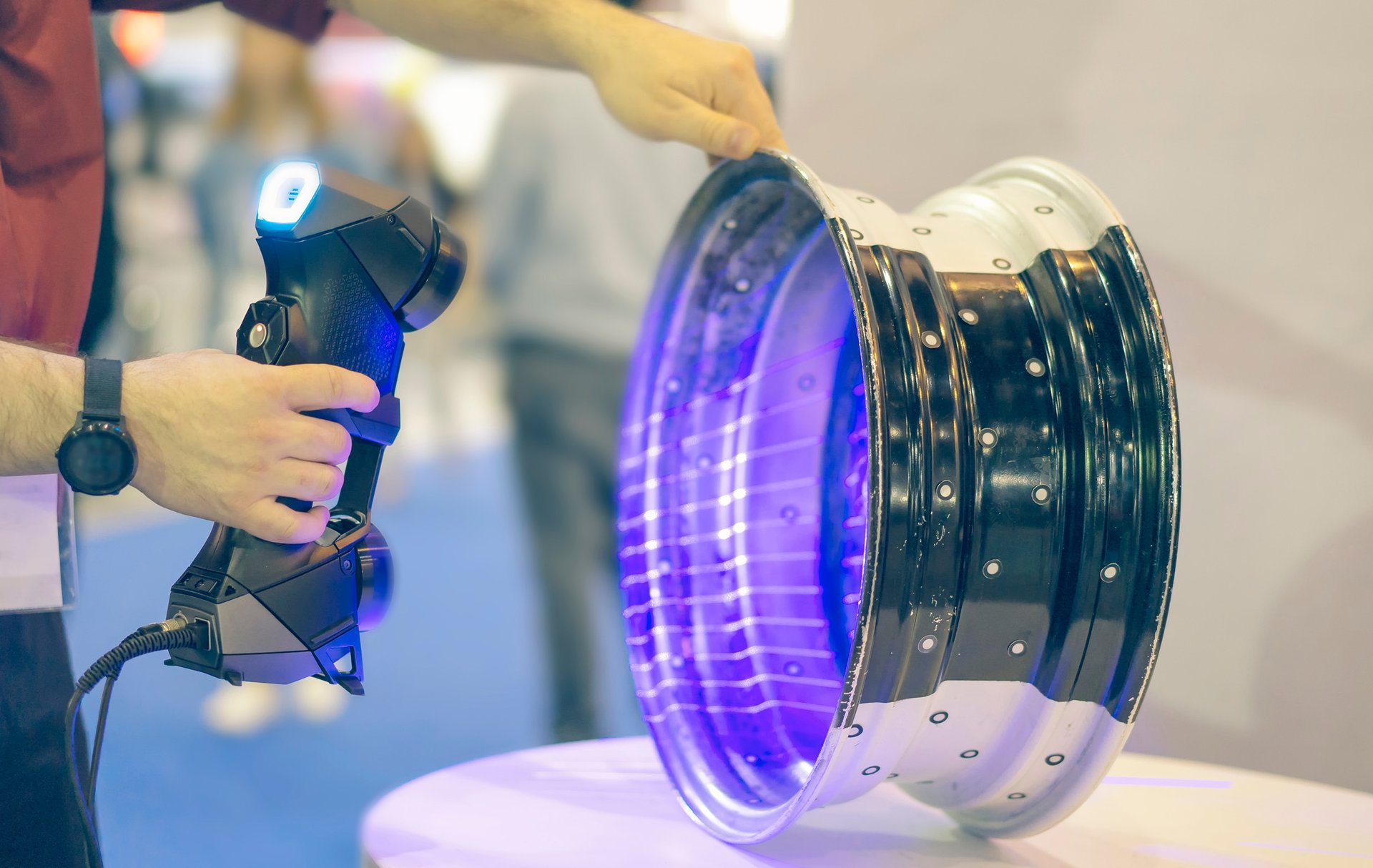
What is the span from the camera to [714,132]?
0.90 meters

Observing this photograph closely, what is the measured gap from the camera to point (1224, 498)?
3.72ft

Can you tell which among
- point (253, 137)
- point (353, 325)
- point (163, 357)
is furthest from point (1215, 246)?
point (253, 137)

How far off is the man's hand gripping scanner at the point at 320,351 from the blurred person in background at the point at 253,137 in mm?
1790

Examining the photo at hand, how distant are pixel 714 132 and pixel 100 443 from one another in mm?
510

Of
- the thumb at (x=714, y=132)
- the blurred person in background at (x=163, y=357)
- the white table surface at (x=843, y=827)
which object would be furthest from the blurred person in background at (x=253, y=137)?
the white table surface at (x=843, y=827)

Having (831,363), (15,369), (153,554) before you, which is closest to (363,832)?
(15,369)

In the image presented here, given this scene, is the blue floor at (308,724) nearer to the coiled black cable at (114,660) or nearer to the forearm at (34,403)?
the coiled black cable at (114,660)

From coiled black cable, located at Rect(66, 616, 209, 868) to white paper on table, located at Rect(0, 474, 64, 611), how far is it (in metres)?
0.11

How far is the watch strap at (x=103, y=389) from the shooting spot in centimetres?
67

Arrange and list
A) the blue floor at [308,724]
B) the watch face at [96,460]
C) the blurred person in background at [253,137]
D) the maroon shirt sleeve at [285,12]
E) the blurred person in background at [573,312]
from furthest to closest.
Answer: the blurred person in background at [253,137] < the blurred person in background at [573,312] < the blue floor at [308,724] < the maroon shirt sleeve at [285,12] < the watch face at [96,460]

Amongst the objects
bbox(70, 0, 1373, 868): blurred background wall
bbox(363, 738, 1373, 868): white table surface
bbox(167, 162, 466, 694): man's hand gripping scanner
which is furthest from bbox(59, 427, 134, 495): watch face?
bbox(70, 0, 1373, 868): blurred background wall

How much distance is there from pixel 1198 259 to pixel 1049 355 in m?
0.47

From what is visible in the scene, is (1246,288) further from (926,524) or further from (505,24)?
(505,24)

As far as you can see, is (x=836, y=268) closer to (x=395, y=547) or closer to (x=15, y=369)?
(x=15, y=369)
